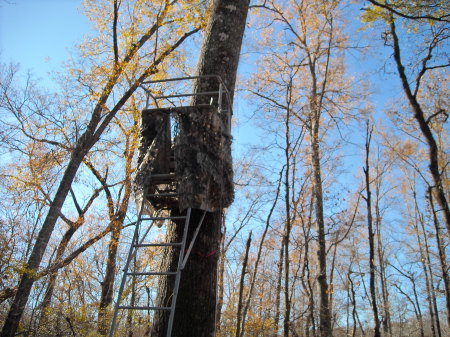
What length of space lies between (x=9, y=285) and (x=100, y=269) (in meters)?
8.07

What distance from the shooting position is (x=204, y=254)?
127 inches

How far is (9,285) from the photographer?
922 cm

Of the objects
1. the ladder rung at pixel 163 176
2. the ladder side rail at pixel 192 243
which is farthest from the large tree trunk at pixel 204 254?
the ladder rung at pixel 163 176

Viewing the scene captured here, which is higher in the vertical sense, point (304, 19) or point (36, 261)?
Result: point (304, 19)

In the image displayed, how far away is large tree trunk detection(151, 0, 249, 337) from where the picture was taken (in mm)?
2930

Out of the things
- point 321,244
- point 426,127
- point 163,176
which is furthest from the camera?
point 321,244

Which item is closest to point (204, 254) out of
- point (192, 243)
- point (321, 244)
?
point (192, 243)

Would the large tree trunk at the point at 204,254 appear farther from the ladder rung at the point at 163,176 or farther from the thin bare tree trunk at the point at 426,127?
the thin bare tree trunk at the point at 426,127

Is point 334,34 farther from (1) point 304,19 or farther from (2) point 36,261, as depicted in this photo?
(2) point 36,261

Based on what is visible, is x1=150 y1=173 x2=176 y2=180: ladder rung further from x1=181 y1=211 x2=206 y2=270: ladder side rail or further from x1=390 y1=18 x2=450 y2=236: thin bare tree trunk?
x1=390 y1=18 x2=450 y2=236: thin bare tree trunk

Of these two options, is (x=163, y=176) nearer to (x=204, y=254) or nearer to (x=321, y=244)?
(x=204, y=254)

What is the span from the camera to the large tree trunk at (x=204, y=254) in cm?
293

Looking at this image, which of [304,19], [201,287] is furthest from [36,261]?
[304,19]

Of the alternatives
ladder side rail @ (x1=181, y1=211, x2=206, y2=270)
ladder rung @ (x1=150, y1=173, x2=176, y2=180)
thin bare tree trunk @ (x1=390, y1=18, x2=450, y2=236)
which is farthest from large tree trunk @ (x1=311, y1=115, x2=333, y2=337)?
ladder rung @ (x1=150, y1=173, x2=176, y2=180)
